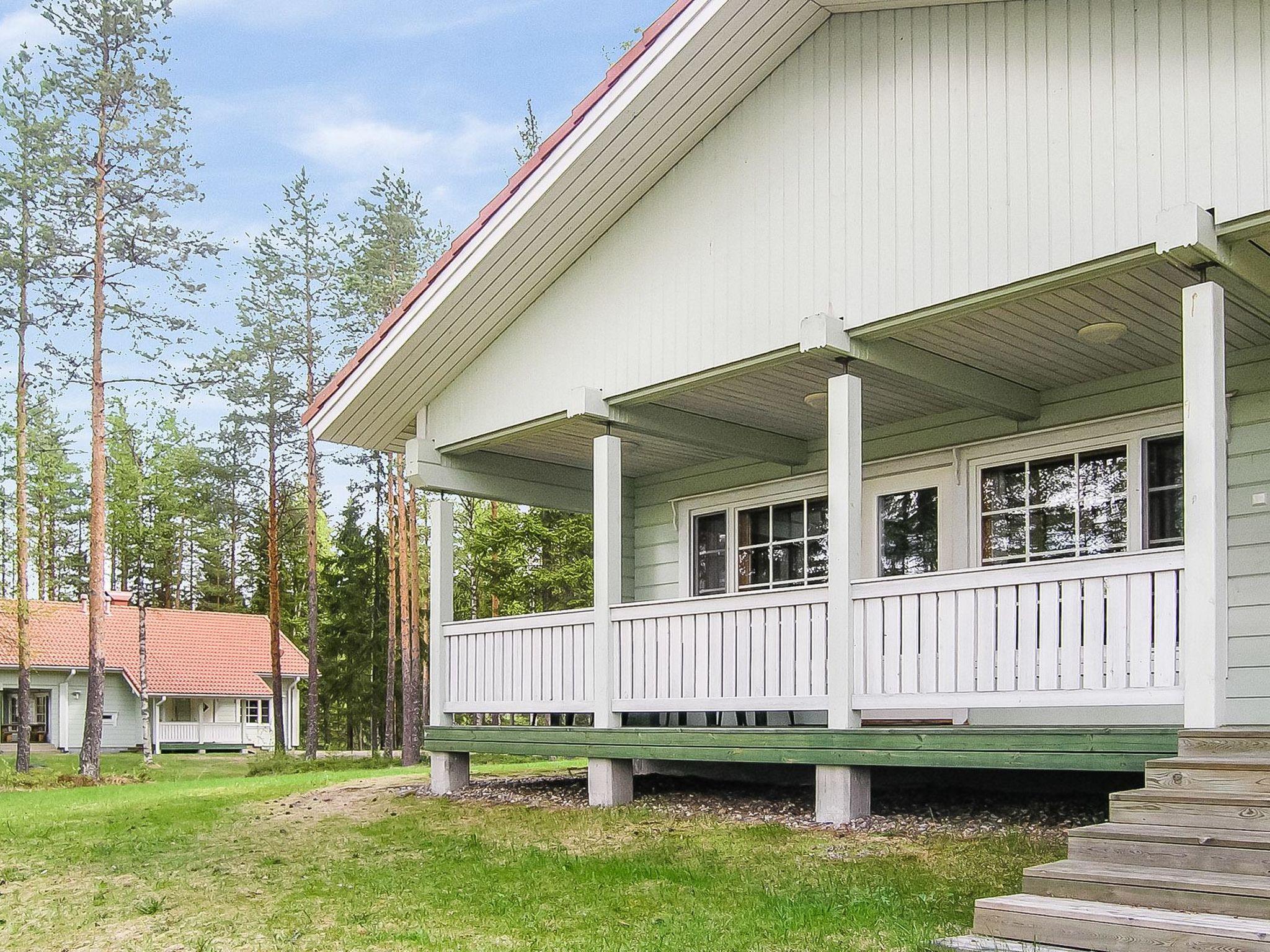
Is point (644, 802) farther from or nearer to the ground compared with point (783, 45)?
nearer to the ground

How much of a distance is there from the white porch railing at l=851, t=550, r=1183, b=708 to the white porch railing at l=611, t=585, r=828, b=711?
1.46ft

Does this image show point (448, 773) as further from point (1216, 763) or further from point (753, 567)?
point (1216, 763)

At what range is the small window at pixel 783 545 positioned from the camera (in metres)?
11.6

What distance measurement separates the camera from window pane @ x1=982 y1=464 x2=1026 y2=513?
1001 centimetres

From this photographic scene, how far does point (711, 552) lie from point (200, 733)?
1231 inches

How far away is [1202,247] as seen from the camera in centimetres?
657

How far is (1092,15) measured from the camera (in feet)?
23.9

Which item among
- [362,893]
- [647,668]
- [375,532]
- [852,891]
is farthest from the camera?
[375,532]

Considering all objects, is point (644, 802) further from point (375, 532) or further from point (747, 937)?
point (375, 532)

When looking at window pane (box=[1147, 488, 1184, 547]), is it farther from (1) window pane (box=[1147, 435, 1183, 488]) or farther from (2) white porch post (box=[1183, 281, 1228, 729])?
(2) white porch post (box=[1183, 281, 1228, 729])

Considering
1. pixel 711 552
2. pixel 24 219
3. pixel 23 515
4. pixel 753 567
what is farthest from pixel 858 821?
pixel 24 219

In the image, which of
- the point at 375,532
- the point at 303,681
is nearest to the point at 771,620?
the point at 375,532

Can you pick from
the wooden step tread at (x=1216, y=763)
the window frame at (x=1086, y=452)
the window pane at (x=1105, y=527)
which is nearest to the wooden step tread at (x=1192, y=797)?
the wooden step tread at (x=1216, y=763)

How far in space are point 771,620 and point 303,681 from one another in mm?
37684
